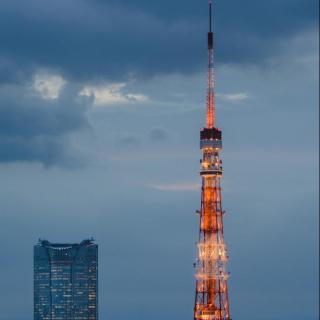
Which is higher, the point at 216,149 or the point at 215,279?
the point at 216,149

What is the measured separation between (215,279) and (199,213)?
5.63m

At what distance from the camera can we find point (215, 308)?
115875 mm

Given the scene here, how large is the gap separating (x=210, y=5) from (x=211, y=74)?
207 inches

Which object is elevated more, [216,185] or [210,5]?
[210,5]

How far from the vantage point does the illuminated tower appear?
374ft

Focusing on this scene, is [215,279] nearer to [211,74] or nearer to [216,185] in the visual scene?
[216,185]

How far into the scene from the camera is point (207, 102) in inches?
4574

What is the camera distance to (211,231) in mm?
114312

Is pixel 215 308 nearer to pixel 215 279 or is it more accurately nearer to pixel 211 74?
pixel 215 279

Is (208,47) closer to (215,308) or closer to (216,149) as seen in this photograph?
(216,149)

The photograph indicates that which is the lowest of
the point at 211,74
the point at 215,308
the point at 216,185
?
the point at 215,308

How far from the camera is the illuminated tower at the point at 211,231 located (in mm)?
114062

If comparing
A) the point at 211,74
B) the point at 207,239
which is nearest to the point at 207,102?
the point at 211,74

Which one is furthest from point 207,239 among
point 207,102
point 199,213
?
point 207,102
